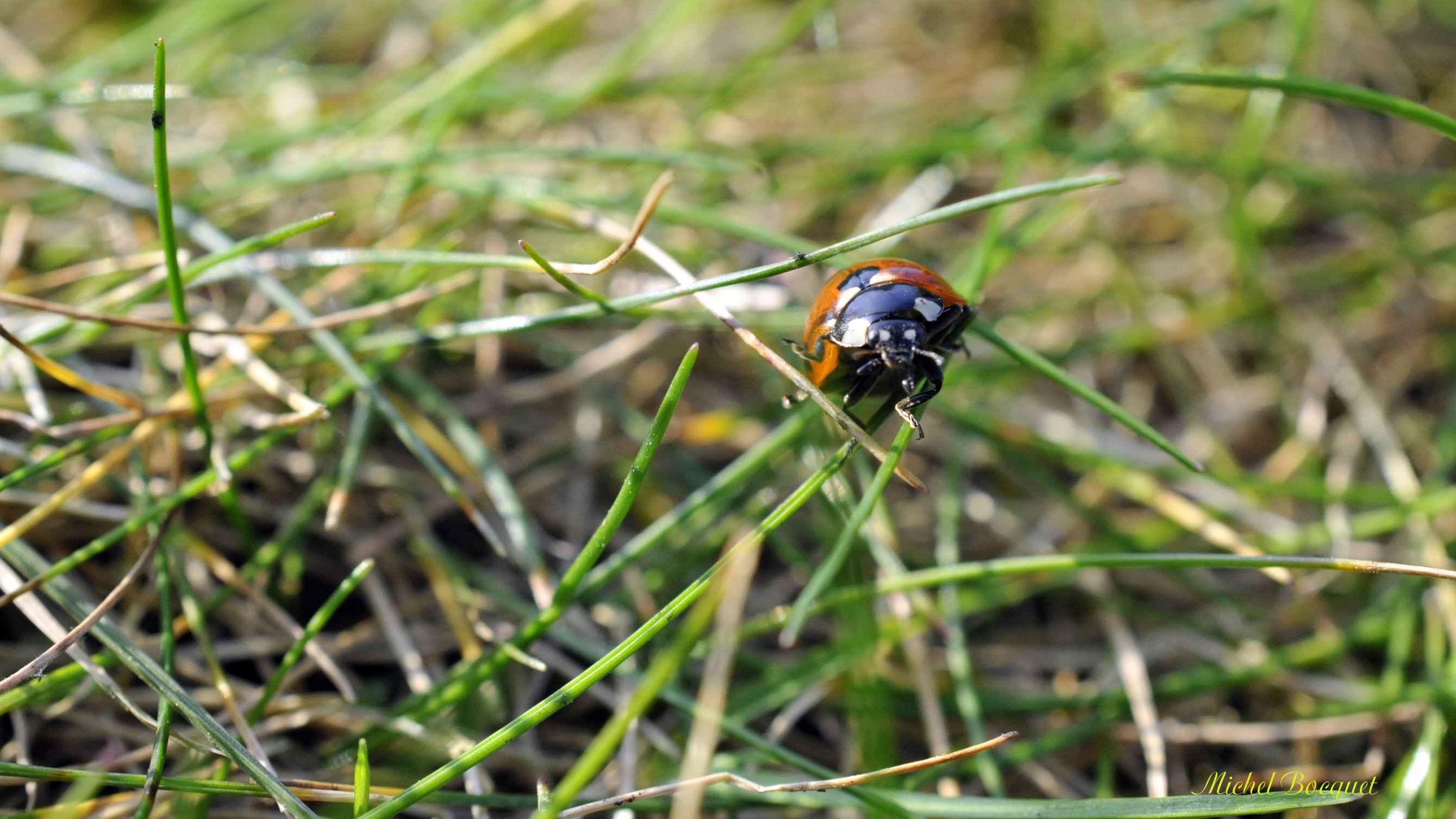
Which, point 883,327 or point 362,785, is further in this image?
point 883,327

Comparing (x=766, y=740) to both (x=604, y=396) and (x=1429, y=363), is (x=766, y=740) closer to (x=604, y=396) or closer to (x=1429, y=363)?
(x=604, y=396)

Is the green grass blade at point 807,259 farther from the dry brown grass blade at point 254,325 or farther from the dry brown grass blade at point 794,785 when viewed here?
the dry brown grass blade at point 794,785

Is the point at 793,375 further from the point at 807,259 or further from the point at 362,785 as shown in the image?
the point at 362,785

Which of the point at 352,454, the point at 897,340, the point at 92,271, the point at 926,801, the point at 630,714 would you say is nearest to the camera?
the point at 630,714

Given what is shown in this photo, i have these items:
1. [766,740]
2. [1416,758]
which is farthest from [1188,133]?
[766,740]

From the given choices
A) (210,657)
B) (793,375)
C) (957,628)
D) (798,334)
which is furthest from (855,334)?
(210,657)

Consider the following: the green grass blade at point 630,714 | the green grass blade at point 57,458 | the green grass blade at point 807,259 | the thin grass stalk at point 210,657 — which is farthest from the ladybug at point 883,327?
the green grass blade at point 57,458

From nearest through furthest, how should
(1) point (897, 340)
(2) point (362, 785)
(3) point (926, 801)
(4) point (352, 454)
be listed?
(2) point (362, 785) < (3) point (926, 801) < (1) point (897, 340) < (4) point (352, 454)
